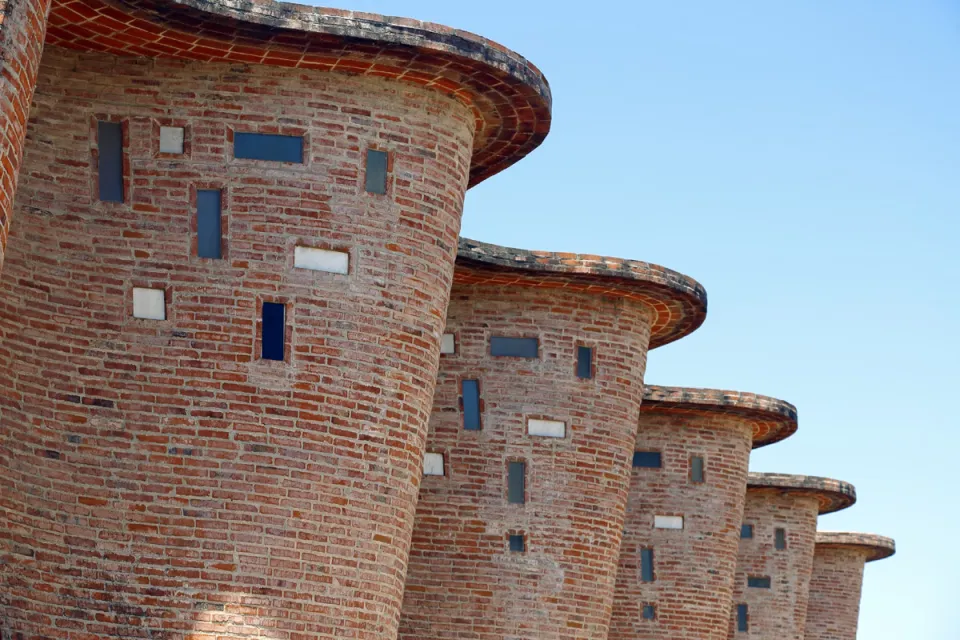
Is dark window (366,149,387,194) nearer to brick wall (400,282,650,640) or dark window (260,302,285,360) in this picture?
dark window (260,302,285,360)

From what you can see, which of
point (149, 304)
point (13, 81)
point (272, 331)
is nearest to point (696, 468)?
point (272, 331)

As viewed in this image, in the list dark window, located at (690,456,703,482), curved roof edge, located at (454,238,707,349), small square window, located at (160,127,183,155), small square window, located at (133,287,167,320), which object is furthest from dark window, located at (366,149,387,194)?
dark window, located at (690,456,703,482)

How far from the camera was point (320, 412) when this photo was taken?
13.9m

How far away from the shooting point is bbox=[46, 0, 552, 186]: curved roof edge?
43.2 ft

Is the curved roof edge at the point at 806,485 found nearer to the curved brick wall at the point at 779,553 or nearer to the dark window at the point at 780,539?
the curved brick wall at the point at 779,553

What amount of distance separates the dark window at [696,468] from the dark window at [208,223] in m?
13.1

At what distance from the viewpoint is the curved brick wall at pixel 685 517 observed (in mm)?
24766

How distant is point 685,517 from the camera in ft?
82.3

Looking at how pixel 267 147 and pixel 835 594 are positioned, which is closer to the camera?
pixel 267 147

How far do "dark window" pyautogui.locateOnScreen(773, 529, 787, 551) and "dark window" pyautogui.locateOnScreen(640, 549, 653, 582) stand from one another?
23.4 feet

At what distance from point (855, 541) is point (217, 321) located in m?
26.0

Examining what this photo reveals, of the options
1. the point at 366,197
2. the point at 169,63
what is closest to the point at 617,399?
the point at 366,197

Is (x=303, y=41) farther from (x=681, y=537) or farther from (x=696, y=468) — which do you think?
(x=696, y=468)

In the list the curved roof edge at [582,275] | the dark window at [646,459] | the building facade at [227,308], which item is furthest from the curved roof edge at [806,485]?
the building facade at [227,308]
